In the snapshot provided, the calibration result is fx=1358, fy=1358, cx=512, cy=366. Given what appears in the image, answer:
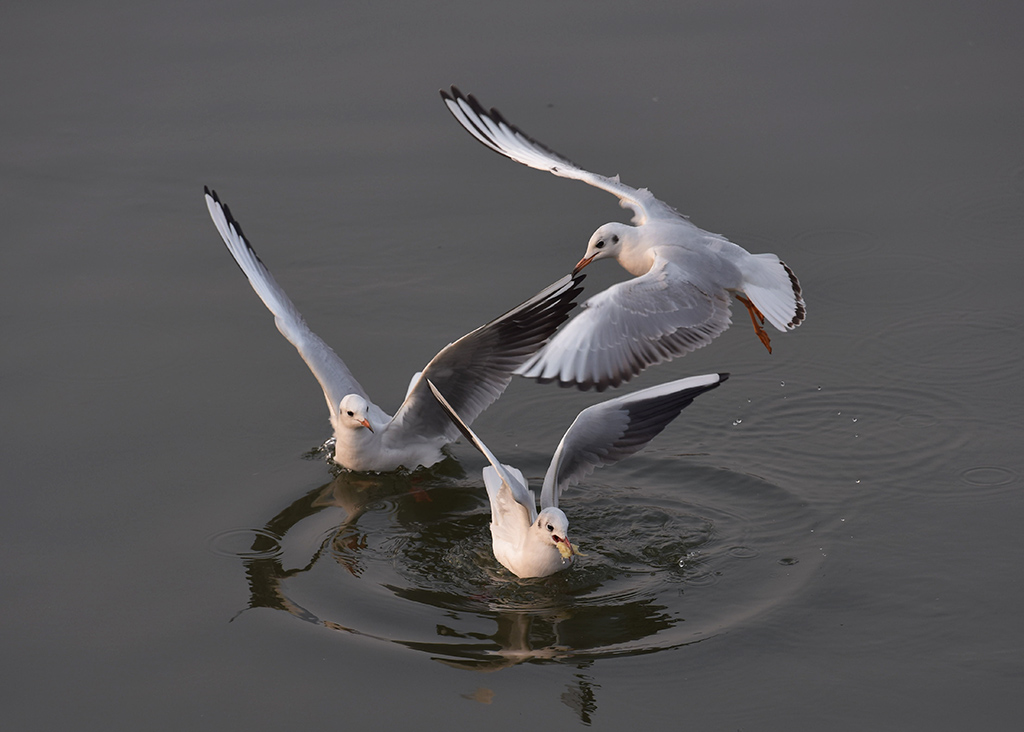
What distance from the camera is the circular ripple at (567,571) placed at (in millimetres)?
5191

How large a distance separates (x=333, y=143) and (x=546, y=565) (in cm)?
457

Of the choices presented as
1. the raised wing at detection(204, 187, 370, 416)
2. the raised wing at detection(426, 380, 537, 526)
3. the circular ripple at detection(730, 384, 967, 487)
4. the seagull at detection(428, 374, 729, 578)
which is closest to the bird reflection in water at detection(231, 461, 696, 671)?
the seagull at detection(428, 374, 729, 578)

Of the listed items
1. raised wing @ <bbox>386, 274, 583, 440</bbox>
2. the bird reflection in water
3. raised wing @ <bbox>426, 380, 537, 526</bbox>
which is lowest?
the bird reflection in water

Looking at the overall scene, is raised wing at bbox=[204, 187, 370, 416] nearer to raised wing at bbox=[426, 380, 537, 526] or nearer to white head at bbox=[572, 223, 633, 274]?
raised wing at bbox=[426, 380, 537, 526]

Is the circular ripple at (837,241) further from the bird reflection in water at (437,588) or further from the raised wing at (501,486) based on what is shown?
the raised wing at (501,486)

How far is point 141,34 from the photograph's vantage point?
1074 cm

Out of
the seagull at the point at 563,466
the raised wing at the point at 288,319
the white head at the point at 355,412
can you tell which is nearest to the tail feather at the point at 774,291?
the seagull at the point at 563,466

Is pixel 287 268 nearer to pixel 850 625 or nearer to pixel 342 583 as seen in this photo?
pixel 342 583

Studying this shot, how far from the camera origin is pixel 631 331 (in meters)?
5.76

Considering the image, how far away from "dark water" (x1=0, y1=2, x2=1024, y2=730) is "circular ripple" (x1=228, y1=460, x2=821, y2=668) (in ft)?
0.07

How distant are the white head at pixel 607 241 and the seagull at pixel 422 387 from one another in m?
0.27

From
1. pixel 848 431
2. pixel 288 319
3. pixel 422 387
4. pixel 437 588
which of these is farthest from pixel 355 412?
pixel 848 431

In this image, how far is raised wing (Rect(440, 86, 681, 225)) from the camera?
7.01 meters

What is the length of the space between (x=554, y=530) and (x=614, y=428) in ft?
2.17
